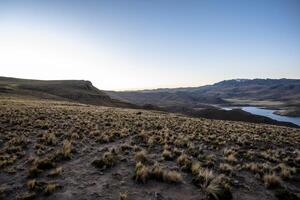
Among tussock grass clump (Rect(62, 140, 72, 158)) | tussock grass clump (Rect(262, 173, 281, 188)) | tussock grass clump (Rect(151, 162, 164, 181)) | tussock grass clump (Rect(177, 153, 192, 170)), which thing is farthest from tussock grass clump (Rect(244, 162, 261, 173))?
tussock grass clump (Rect(62, 140, 72, 158))

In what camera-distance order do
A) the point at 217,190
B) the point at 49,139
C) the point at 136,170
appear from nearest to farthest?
the point at 217,190, the point at 136,170, the point at 49,139

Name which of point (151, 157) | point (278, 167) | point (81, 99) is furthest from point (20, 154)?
point (81, 99)

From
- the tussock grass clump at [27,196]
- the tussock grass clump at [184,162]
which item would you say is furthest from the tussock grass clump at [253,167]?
the tussock grass clump at [27,196]

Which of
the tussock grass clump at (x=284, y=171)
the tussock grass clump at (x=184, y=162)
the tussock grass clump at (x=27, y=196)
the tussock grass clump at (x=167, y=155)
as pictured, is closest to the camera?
the tussock grass clump at (x=27, y=196)

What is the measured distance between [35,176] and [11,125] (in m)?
11.2

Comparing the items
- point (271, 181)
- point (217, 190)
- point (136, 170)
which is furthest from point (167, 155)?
point (271, 181)

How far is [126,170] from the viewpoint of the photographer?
32.7 ft

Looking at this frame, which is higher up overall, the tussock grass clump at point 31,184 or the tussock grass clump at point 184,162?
the tussock grass clump at point 184,162

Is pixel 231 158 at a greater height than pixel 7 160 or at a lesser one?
greater

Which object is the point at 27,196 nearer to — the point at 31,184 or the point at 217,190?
the point at 31,184

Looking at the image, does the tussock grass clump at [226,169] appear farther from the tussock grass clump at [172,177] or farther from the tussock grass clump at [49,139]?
the tussock grass clump at [49,139]

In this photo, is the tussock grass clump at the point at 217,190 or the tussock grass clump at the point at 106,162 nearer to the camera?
the tussock grass clump at the point at 217,190

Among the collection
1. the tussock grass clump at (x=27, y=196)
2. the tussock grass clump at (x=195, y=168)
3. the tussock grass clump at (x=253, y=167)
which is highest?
the tussock grass clump at (x=195, y=168)

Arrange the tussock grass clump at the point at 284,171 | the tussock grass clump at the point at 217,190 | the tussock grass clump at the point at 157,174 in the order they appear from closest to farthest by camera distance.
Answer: the tussock grass clump at the point at 217,190 → the tussock grass clump at the point at 157,174 → the tussock grass clump at the point at 284,171
